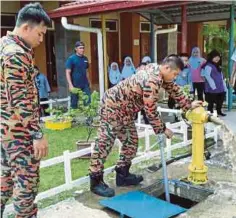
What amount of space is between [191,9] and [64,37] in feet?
11.7

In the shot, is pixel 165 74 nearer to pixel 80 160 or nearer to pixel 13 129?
pixel 13 129

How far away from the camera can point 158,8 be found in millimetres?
9195

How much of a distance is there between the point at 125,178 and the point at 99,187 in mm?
377

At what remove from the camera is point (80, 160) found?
5.26 m

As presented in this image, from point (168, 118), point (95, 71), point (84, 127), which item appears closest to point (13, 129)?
point (84, 127)

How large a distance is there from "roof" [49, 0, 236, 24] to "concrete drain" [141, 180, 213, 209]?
3531 mm

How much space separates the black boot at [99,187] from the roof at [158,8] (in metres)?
3.70

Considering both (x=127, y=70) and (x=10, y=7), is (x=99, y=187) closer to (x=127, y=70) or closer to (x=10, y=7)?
(x=127, y=70)

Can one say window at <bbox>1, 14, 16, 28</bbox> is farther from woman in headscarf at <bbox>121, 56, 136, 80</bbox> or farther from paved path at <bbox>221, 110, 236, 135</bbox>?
paved path at <bbox>221, 110, 236, 135</bbox>

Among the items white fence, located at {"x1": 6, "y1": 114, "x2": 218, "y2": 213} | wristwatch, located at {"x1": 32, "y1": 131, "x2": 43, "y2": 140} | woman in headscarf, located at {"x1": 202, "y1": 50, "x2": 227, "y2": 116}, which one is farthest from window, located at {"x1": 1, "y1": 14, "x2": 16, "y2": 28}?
wristwatch, located at {"x1": 32, "y1": 131, "x2": 43, "y2": 140}

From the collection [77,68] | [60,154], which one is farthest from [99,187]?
[77,68]

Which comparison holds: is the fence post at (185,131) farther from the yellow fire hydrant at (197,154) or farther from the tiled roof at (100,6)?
the tiled roof at (100,6)

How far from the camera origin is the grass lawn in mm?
4526

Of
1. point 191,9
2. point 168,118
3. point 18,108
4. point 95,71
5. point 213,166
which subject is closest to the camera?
point 18,108
